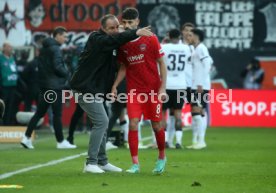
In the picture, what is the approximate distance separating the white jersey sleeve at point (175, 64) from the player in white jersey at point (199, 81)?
0.39m

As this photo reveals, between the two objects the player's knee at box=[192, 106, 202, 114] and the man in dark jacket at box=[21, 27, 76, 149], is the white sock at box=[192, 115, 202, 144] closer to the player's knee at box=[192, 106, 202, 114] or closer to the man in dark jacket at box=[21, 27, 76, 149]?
the player's knee at box=[192, 106, 202, 114]

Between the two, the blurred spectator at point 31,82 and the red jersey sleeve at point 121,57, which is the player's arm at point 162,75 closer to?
the red jersey sleeve at point 121,57

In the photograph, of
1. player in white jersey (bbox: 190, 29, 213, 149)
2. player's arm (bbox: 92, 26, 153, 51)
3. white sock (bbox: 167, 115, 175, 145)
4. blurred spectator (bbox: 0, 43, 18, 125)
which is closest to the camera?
player's arm (bbox: 92, 26, 153, 51)

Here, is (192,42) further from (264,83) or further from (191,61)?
(264,83)

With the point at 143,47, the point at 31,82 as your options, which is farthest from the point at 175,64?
the point at 31,82

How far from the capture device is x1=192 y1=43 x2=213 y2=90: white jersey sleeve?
751 inches

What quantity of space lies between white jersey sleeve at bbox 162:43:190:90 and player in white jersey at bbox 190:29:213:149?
0.39 m

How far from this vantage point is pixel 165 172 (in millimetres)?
12969

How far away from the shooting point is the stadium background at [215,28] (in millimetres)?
28484

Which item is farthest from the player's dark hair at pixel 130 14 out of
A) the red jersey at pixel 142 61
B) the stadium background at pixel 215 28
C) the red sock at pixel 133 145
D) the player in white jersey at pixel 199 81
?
the stadium background at pixel 215 28

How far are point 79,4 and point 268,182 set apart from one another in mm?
17813

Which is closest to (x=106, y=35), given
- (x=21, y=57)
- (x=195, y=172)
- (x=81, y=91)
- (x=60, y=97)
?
(x=81, y=91)

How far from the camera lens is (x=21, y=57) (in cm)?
2836
